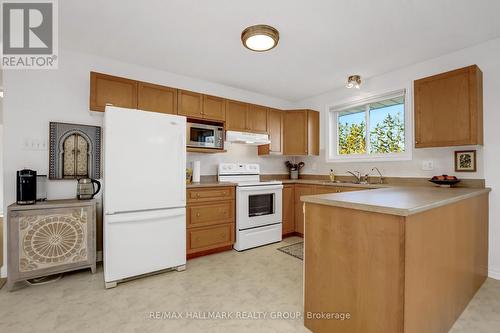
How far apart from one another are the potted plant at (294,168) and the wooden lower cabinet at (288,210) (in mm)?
619

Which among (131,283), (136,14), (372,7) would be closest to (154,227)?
(131,283)

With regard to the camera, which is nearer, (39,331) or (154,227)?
(39,331)

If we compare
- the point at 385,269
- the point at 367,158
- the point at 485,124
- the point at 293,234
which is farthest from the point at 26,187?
the point at 485,124

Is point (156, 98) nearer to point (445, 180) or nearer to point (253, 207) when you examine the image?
point (253, 207)

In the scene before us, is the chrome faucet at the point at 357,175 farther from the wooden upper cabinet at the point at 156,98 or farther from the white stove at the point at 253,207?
the wooden upper cabinet at the point at 156,98

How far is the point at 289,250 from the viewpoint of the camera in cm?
330

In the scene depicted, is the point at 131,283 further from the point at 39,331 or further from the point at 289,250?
the point at 289,250

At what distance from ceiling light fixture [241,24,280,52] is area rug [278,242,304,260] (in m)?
2.50

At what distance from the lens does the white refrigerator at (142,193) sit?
229 cm

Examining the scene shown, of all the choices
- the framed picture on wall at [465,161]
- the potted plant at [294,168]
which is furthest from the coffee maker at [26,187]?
the framed picture on wall at [465,161]

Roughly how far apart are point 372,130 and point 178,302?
3462mm

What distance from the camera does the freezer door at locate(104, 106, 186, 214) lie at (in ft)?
7.52

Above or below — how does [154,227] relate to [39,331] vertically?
above

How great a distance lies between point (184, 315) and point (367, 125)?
11.5 ft
